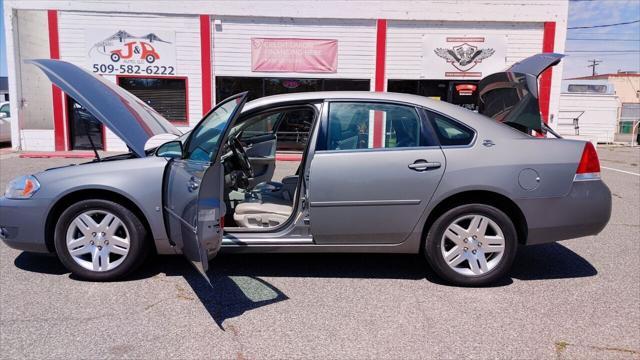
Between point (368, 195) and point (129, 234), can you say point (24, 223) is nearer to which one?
point (129, 234)

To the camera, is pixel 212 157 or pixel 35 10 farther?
pixel 35 10

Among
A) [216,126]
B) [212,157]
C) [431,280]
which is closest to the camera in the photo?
[212,157]

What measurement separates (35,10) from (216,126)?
1372 centimetres

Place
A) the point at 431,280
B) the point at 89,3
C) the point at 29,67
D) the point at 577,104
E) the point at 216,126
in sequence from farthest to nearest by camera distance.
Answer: the point at 577,104, the point at 29,67, the point at 89,3, the point at 431,280, the point at 216,126

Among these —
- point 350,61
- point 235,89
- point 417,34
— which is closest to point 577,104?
point 417,34

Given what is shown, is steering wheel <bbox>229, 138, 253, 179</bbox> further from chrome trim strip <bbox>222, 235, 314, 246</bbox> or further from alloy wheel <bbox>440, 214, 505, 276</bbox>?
alloy wheel <bbox>440, 214, 505, 276</bbox>

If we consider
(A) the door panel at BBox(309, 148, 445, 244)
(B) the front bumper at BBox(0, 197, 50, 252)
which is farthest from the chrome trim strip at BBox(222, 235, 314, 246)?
(B) the front bumper at BBox(0, 197, 50, 252)

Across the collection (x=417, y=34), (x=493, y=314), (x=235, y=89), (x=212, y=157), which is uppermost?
(x=417, y=34)

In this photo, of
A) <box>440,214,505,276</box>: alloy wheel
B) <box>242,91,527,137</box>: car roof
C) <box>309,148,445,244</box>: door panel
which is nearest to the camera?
<box>309,148,445,244</box>: door panel

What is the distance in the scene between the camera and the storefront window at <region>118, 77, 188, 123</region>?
47.1 feet

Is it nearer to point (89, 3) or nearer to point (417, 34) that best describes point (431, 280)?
point (417, 34)

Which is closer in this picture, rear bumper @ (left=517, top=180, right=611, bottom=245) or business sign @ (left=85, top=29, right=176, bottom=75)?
rear bumper @ (left=517, top=180, right=611, bottom=245)

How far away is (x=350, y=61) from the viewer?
14.4m

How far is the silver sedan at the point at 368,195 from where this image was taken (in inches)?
148
